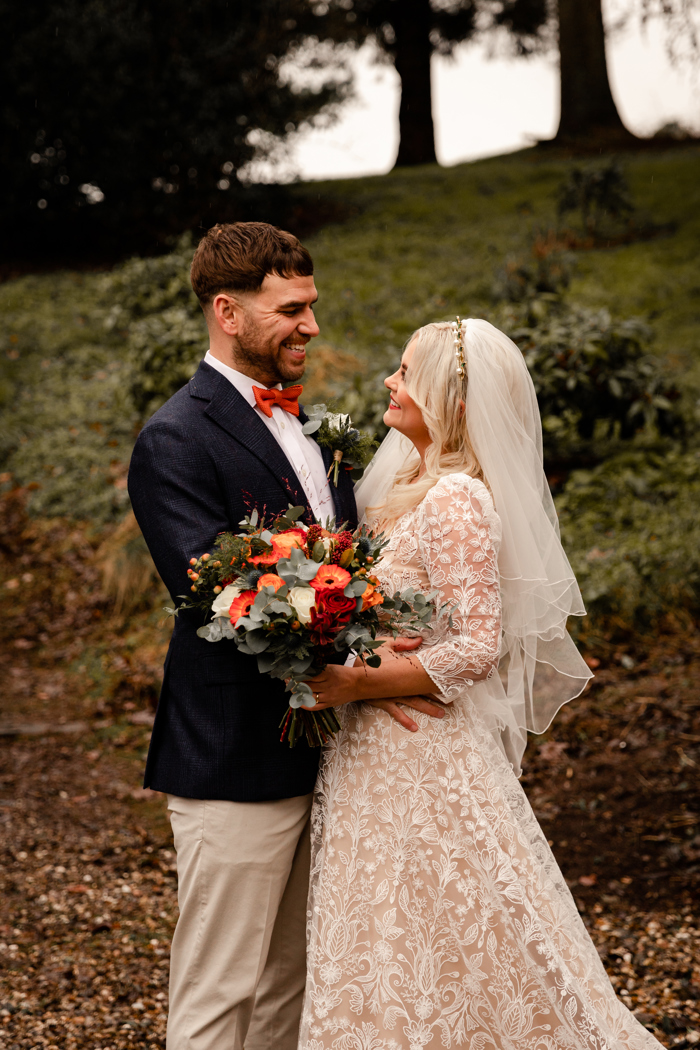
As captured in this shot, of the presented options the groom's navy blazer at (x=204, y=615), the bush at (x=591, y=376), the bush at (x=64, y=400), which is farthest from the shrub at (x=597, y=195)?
the groom's navy blazer at (x=204, y=615)

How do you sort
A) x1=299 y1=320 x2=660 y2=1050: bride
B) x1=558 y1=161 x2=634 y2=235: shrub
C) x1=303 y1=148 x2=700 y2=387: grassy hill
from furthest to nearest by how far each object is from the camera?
x1=558 y1=161 x2=634 y2=235: shrub
x1=303 y1=148 x2=700 y2=387: grassy hill
x1=299 y1=320 x2=660 y2=1050: bride

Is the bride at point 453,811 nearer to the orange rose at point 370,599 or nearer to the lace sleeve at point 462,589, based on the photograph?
the lace sleeve at point 462,589

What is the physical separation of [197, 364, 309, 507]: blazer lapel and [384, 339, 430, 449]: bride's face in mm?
398

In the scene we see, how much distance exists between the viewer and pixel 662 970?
3.54 m

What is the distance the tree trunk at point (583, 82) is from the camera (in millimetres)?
14898

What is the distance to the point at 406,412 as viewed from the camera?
2.88m

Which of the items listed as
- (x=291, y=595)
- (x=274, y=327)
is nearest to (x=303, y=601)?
(x=291, y=595)

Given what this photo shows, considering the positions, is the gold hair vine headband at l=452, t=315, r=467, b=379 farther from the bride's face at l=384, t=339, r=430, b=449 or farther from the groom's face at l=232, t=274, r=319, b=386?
the groom's face at l=232, t=274, r=319, b=386

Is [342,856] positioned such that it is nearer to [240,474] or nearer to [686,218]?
[240,474]

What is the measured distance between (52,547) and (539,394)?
4.74 meters

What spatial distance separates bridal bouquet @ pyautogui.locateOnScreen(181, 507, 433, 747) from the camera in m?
2.10

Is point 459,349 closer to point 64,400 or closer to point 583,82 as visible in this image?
point 64,400

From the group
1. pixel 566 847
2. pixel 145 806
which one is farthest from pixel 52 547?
pixel 566 847

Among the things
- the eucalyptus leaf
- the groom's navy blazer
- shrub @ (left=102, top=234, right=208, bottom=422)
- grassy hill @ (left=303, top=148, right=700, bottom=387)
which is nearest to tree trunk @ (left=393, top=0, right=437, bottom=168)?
grassy hill @ (left=303, top=148, right=700, bottom=387)
